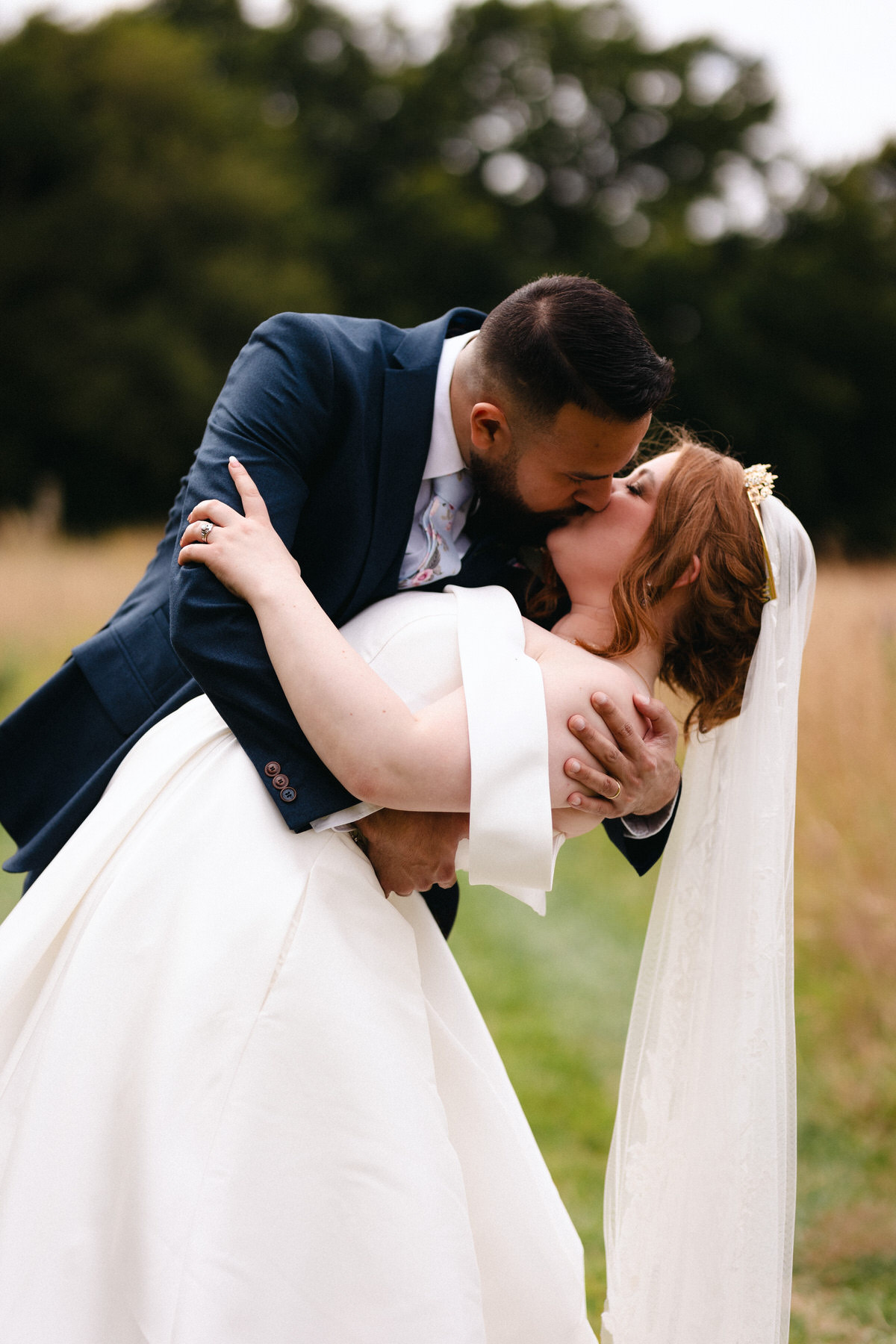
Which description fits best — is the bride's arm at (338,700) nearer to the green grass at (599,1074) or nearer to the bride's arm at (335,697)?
the bride's arm at (335,697)

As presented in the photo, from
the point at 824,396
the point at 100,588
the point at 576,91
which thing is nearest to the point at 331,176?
the point at 576,91

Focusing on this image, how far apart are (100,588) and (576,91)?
29823 mm

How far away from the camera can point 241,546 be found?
77.4 inches

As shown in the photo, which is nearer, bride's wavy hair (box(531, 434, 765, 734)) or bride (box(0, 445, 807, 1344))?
bride (box(0, 445, 807, 1344))

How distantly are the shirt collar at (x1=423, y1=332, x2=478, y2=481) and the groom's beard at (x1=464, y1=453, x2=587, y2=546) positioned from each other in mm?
40

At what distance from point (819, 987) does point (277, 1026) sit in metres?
3.88

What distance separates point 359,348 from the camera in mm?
2207

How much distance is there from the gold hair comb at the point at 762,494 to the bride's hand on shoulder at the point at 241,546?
1.00 m

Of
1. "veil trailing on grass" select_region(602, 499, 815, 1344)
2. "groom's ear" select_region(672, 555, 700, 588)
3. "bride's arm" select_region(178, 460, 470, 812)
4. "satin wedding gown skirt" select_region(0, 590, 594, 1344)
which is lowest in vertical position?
"veil trailing on grass" select_region(602, 499, 815, 1344)

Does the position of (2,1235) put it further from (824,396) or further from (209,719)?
(824,396)

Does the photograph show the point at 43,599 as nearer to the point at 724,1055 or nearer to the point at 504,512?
the point at 504,512

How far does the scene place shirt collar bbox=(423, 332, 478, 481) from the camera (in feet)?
7.63

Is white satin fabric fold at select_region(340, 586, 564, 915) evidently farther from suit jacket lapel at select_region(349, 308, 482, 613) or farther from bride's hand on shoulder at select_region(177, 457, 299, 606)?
bride's hand on shoulder at select_region(177, 457, 299, 606)

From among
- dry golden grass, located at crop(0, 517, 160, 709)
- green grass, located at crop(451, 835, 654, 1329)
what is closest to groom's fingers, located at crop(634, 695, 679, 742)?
green grass, located at crop(451, 835, 654, 1329)
